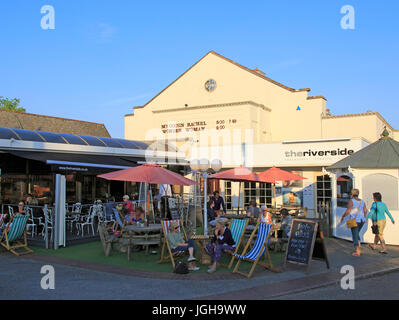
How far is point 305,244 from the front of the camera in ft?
25.4

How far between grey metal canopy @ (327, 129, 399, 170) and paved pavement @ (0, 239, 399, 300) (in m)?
3.04

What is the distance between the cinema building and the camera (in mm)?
17547

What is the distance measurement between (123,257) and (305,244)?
4140 millimetres

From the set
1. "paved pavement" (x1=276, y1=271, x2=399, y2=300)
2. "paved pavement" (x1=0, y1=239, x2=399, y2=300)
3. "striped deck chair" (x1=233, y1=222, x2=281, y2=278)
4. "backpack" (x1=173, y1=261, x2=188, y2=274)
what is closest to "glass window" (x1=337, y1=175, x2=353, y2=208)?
"paved pavement" (x1=0, y1=239, x2=399, y2=300)

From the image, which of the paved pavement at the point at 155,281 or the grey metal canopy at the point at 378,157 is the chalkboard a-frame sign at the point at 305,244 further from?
the grey metal canopy at the point at 378,157

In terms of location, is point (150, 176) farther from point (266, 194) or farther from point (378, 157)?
point (266, 194)

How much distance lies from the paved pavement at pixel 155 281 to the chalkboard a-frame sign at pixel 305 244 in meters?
0.24

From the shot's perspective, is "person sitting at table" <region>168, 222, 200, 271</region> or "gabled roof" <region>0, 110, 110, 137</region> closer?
"person sitting at table" <region>168, 222, 200, 271</region>

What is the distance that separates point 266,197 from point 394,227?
830cm

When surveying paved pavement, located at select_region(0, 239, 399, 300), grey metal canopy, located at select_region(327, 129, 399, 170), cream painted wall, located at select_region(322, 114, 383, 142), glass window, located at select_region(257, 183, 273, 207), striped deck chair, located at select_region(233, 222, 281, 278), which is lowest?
paved pavement, located at select_region(0, 239, 399, 300)

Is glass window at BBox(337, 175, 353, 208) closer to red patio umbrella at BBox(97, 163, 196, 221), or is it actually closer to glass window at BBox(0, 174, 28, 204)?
red patio umbrella at BBox(97, 163, 196, 221)

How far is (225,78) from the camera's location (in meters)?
24.4

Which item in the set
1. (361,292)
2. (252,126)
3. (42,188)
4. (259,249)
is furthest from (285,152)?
(361,292)
